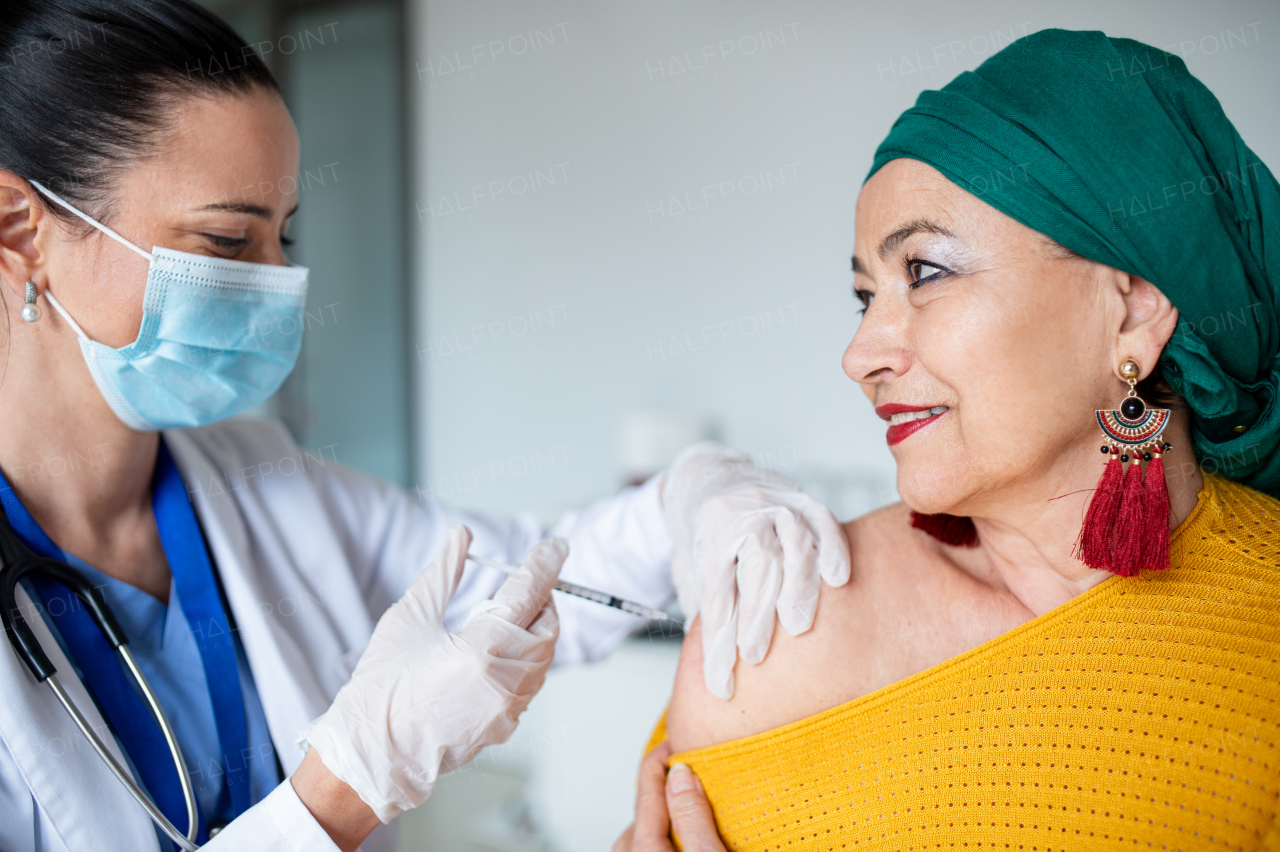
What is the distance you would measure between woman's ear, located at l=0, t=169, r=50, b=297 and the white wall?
1701 mm

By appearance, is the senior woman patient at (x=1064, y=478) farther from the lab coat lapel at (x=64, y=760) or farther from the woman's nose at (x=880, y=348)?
the lab coat lapel at (x=64, y=760)

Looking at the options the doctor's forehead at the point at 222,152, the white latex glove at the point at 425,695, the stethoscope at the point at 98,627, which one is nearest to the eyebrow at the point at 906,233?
the white latex glove at the point at 425,695

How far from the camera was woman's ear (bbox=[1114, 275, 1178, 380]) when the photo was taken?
2.99 ft

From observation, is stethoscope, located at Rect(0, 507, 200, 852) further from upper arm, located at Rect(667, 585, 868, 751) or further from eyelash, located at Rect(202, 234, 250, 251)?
upper arm, located at Rect(667, 585, 868, 751)

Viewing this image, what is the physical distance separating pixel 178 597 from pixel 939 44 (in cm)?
212

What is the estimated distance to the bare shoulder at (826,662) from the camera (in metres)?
1.02

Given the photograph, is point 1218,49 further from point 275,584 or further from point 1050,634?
point 275,584

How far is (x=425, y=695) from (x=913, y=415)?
0.70m

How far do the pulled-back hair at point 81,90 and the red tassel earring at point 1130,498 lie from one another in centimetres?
131

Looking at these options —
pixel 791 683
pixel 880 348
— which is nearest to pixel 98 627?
pixel 791 683

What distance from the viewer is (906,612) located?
1.06 m

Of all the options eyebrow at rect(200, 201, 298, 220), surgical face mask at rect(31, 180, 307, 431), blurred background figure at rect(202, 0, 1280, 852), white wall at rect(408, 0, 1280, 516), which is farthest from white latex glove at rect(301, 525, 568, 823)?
white wall at rect(408, 0, 1280, 516)

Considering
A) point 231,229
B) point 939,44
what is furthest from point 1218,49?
point 231,229

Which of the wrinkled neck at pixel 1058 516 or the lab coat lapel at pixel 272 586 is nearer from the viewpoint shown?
the wrinkled neck at pixel 1058 516
